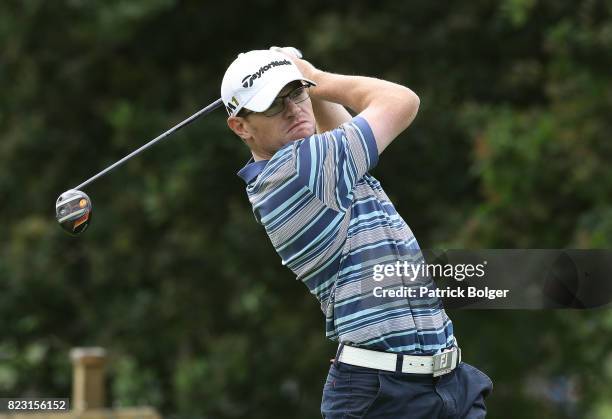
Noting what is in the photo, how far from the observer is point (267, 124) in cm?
383

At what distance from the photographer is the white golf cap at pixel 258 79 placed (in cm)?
375

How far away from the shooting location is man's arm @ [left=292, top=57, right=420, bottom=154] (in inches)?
148

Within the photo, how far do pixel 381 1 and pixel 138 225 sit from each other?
3.23 m

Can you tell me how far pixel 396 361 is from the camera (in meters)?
3.64

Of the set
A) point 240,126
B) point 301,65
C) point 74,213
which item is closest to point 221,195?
point 74,213

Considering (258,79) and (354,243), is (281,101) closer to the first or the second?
(258,79)

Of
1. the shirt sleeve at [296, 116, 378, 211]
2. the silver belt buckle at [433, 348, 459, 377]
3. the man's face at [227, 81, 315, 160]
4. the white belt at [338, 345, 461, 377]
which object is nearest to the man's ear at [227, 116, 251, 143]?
the man's face at [227, 81, 315, 160]

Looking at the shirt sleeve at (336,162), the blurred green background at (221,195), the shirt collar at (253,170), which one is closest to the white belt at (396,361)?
the shirt sleeve at (336,162)

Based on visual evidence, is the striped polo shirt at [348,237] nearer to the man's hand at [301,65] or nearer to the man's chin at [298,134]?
the man's chin at [298,134]

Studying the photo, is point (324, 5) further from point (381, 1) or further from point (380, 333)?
point (380, 333)

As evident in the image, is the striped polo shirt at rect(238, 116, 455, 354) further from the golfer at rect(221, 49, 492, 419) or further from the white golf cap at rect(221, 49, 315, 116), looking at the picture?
the white golf cap at rect(221, 49, 315, 116)

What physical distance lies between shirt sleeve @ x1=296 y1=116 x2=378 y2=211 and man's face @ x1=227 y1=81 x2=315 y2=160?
14 centimetres

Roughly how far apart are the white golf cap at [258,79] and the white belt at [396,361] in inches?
29.3

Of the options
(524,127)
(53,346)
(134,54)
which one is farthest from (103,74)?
(524,127)
